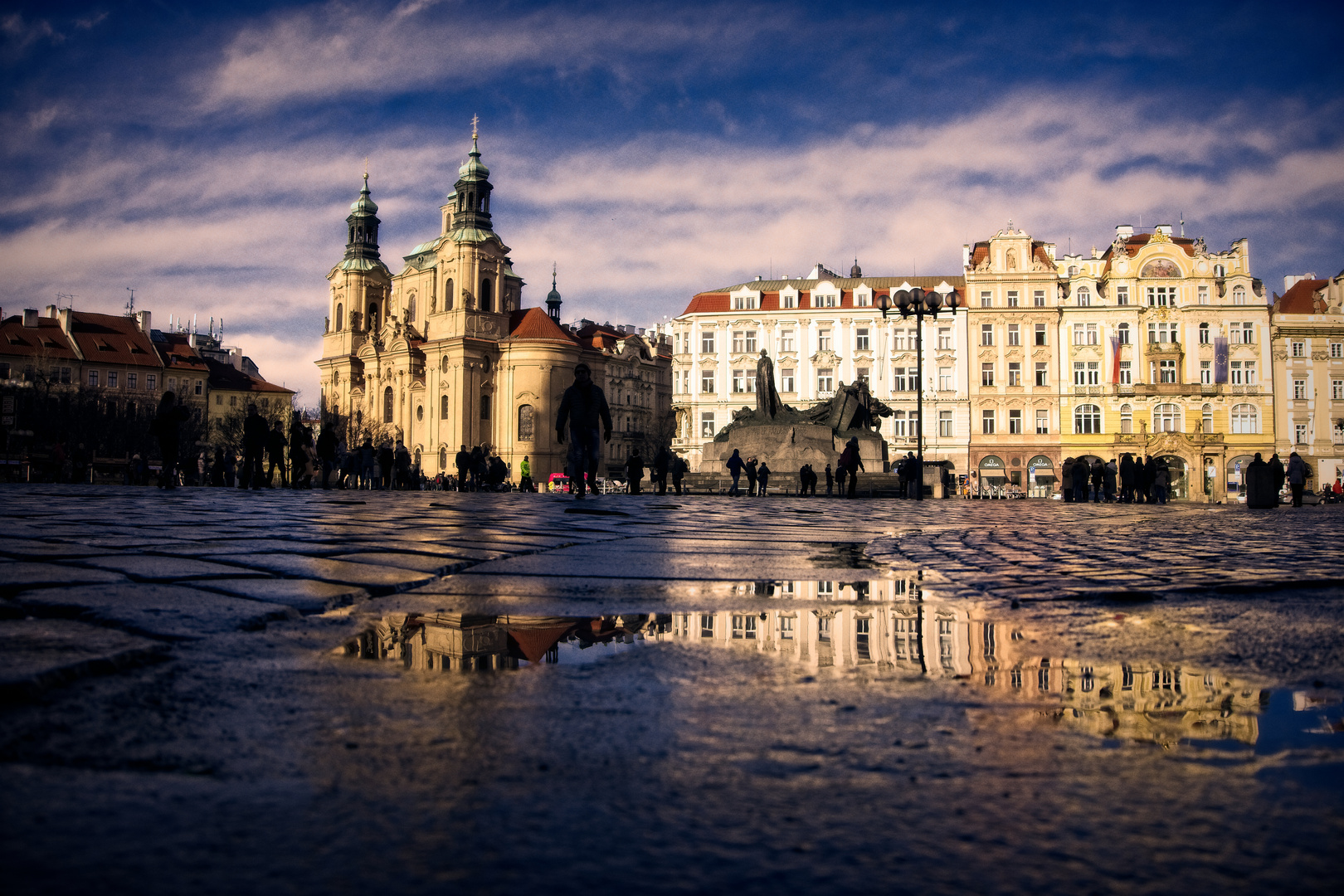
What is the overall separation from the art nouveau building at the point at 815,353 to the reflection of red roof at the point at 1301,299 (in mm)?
21049

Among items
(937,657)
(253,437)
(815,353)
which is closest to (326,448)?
(253,437)

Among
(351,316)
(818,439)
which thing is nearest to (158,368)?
(351,316)

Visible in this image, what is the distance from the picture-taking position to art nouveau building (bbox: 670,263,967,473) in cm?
6419

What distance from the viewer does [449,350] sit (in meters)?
80.3

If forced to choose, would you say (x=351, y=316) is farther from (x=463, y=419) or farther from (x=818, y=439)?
(x=818, y=439)

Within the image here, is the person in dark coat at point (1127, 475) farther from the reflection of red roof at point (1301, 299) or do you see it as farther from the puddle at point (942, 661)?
the reflection of red roof at point (1301, 299)

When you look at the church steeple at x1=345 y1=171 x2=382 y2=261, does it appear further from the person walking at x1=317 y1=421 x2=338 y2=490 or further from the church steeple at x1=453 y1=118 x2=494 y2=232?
the person walking at x1=317 y1=421 x2=338 y2=490

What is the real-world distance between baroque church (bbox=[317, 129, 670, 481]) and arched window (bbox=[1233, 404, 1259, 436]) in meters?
47.0

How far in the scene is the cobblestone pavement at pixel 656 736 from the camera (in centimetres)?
122

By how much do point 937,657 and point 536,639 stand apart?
42.7 inches

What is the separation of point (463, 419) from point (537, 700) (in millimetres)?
79473

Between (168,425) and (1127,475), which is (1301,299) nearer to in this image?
(1127,475)

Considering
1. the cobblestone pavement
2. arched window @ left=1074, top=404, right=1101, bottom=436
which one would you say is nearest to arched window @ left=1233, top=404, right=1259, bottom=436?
arched window @ left=1074, top=404, right=1101, bottom=436

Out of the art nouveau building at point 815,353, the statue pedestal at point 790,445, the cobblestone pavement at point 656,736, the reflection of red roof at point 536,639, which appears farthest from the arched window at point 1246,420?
the reflection of red roof at point 536,639
